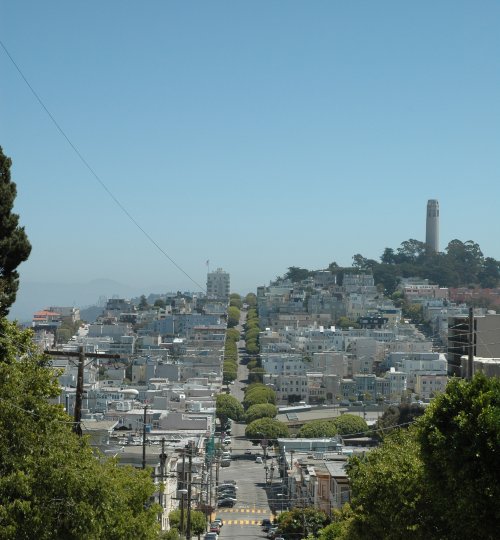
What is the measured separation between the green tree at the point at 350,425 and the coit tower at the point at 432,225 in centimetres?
11237

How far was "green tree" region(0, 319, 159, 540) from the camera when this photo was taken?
12.8 meters

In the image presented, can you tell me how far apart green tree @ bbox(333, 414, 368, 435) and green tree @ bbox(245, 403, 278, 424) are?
8.76m

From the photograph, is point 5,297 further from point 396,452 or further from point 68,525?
point 396,452

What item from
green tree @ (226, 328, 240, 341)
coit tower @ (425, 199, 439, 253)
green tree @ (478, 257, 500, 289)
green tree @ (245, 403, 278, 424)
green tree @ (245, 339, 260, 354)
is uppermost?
coit tower @ (425, 199, 439, 253)

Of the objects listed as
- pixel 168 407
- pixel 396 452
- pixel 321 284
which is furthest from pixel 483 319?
pixel 321 284

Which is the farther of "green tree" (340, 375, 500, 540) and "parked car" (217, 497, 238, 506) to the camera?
"parked car" (217, 497, 238, 506)

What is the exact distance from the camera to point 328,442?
64.6m

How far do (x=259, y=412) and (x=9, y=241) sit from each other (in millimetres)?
69768

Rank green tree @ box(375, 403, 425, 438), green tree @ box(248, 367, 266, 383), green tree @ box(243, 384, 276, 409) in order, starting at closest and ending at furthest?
green tree @ box(375, 403, 425, 438), green tree @ box(243, 384, 276, 409), green tree @ box(248, 367, 266, 383)

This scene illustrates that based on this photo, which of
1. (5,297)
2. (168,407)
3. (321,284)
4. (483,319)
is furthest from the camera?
(321,284)

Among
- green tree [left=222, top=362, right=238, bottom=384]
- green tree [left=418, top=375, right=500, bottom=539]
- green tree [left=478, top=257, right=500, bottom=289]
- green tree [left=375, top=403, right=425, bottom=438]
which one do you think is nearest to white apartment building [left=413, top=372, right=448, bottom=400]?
green tree [left=222, top=362, right=238, bottom=384]

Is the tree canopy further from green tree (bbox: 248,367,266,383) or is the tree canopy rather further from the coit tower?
green tree (bbox: 248,367,266,383)

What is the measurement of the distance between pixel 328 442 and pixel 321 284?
105m

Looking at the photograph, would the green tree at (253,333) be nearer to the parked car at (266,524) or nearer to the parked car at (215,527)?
the parked car at (266,524)
